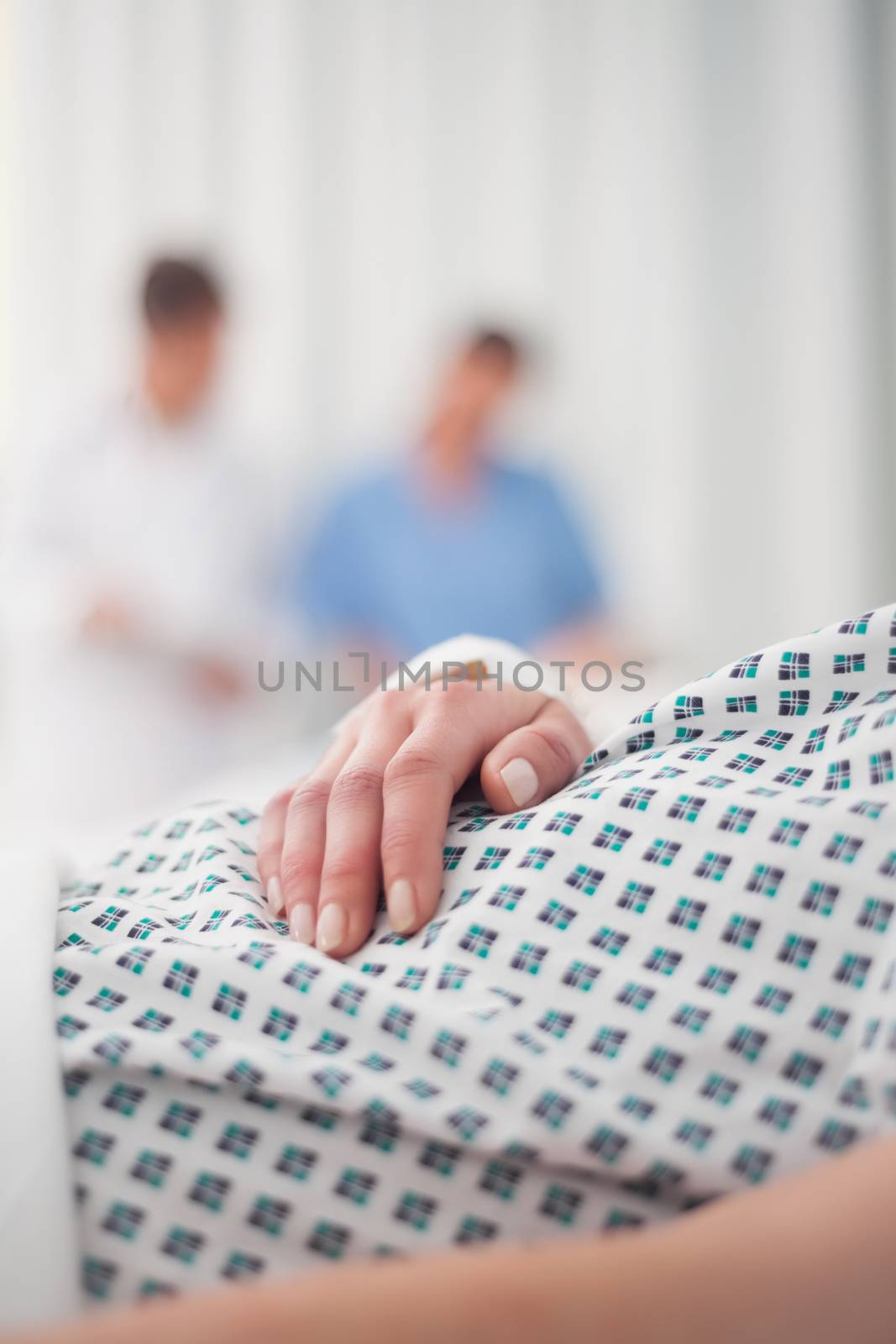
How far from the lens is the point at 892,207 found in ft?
9.89

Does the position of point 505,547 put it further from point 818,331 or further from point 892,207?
point 892,207

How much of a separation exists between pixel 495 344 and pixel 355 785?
2.10 m

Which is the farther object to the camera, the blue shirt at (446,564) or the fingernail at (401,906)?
the blue shirt at (446,564)

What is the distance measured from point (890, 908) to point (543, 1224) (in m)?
0.17

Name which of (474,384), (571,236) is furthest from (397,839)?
(571,236)

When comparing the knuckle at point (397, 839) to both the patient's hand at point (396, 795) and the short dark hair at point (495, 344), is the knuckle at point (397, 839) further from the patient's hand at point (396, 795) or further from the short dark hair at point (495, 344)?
the short dark hair at point (495, 344)

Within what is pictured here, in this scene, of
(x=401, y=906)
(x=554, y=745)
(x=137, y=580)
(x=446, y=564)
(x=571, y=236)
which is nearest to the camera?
(x=401, y=906)

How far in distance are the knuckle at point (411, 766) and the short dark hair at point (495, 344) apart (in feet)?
6.79

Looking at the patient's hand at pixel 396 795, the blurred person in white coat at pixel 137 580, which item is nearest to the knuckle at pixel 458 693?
the patient's hand at pixel 396 795

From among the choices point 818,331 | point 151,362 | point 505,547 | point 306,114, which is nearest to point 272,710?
point 505,547

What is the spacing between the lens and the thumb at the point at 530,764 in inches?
20.2

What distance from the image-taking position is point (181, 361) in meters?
2.04

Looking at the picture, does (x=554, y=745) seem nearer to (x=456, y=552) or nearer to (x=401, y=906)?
(x=401, y=906)

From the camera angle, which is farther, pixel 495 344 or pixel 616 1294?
pixel 495 344
